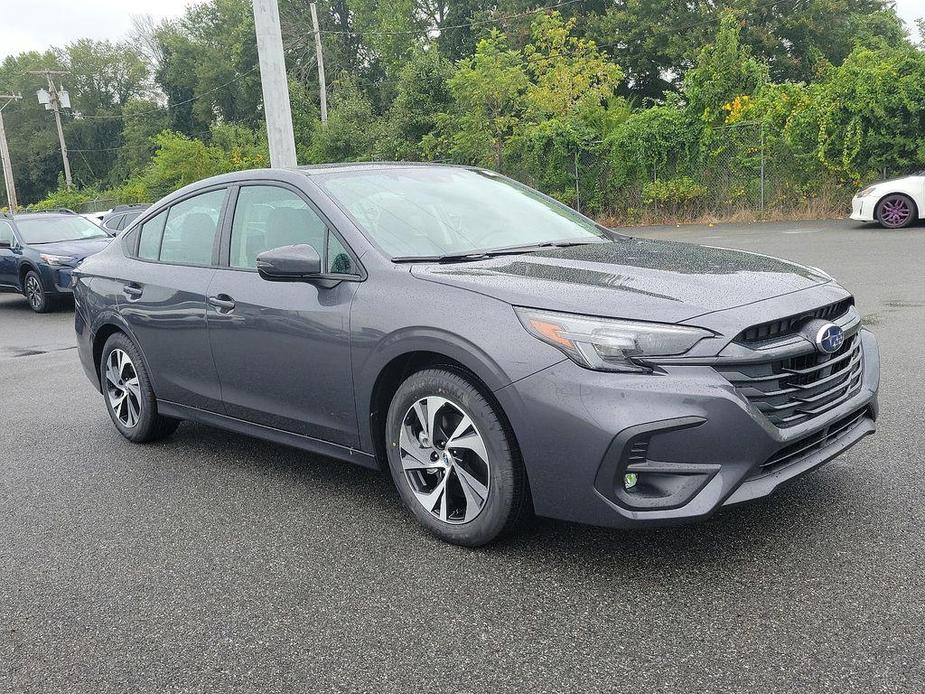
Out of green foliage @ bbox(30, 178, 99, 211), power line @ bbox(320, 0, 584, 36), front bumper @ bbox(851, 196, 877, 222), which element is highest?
power line @ bbox(320, 0, 584, 36)

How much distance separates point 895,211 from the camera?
16094mm

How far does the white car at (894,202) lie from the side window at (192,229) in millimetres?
14651

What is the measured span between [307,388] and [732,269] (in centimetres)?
193

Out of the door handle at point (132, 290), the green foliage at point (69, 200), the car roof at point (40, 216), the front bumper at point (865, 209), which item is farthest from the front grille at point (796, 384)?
the green foliage at point (69, 200)

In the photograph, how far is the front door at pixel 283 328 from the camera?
151 inches

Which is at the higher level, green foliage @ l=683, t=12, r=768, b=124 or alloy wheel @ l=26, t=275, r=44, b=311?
green foliage @ l=683, t=12, r=768, b=124

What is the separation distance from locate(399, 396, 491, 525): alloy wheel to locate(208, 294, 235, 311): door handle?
4.20ft

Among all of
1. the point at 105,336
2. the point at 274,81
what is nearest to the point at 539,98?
the point at 274,81

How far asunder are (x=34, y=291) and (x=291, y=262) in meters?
11.5

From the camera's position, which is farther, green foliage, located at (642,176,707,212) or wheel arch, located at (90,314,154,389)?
green foliage, located at (642,176,707,212)

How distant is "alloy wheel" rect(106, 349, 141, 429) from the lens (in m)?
5.32

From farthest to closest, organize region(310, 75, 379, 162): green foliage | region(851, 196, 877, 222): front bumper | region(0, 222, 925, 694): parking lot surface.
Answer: region(310, 75, 379, 162): green foliage
region(851, 196, 877, 222): front bumper
region(0, 222, 925, 694): parking lot surface

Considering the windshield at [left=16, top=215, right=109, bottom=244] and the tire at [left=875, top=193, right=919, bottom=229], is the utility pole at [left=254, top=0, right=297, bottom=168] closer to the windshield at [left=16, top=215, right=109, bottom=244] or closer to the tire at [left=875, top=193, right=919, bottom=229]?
the windshield at [left=16, top=215, right=109, bottom=244]

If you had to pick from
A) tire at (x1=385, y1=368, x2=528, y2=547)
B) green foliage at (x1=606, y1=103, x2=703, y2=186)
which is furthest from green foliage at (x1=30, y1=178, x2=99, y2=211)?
tire at (x1=385, y1=368, x2=528, y2=547)
